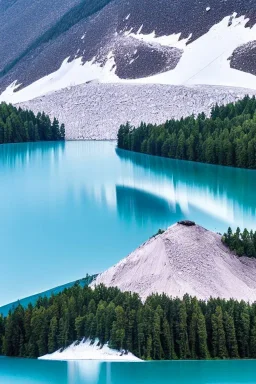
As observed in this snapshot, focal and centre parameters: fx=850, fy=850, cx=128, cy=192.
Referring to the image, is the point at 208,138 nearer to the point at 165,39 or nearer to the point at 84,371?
the point at 165,39

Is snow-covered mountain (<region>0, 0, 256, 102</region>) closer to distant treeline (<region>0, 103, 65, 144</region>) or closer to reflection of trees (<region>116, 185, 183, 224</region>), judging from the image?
distant treeline (<region>0, 103, 65, 144</region>)

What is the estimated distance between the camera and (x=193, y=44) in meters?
66.4

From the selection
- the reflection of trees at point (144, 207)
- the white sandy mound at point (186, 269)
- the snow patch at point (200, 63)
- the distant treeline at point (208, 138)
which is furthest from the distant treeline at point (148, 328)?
the snow patch at point (200, 63)

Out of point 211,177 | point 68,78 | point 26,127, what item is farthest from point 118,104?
point 211,177

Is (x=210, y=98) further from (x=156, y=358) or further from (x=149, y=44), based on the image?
(x=156, y=358)

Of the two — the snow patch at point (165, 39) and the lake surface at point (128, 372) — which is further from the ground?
the snow patch at point (165, 39)

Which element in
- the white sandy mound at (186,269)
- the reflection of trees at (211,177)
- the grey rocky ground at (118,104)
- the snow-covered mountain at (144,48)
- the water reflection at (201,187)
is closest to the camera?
the white sandy mound at (186,269)

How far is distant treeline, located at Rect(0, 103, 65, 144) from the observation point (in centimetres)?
5928

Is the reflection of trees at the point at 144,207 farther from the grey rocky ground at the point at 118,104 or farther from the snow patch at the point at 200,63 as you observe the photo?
the snow patch at the point at 200,63

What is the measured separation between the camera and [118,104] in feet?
212

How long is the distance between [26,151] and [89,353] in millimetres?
39851

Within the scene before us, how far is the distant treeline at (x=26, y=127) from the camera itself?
5928 centimetres

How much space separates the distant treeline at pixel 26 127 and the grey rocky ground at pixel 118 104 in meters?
2.14

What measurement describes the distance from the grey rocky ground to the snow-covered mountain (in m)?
1.87
